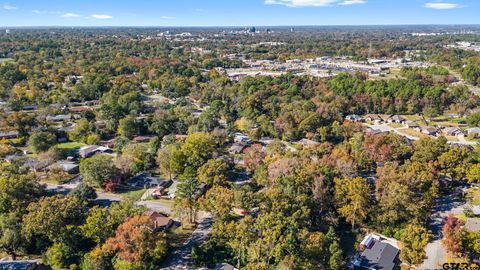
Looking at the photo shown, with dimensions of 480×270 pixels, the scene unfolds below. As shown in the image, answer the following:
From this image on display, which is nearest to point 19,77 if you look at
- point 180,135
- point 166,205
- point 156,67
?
point 156,67

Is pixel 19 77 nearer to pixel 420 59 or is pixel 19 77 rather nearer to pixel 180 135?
pixel 180 135

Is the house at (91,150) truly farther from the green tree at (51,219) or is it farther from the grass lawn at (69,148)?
the green tree at (51,219)

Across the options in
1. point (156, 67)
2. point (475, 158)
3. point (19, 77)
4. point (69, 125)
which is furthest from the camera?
point (156, 67)

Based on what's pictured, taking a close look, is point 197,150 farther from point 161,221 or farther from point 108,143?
point 108,143

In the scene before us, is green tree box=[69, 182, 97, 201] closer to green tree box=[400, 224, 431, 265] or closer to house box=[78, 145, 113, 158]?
house box=[78, 145, 113, 158]

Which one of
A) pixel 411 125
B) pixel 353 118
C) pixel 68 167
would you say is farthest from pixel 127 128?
pixel 411 125

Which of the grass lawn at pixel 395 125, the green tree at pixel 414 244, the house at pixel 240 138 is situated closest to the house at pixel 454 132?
the grass lawn at pixel 395 125

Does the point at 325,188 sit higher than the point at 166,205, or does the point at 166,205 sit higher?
the point at 325,188
